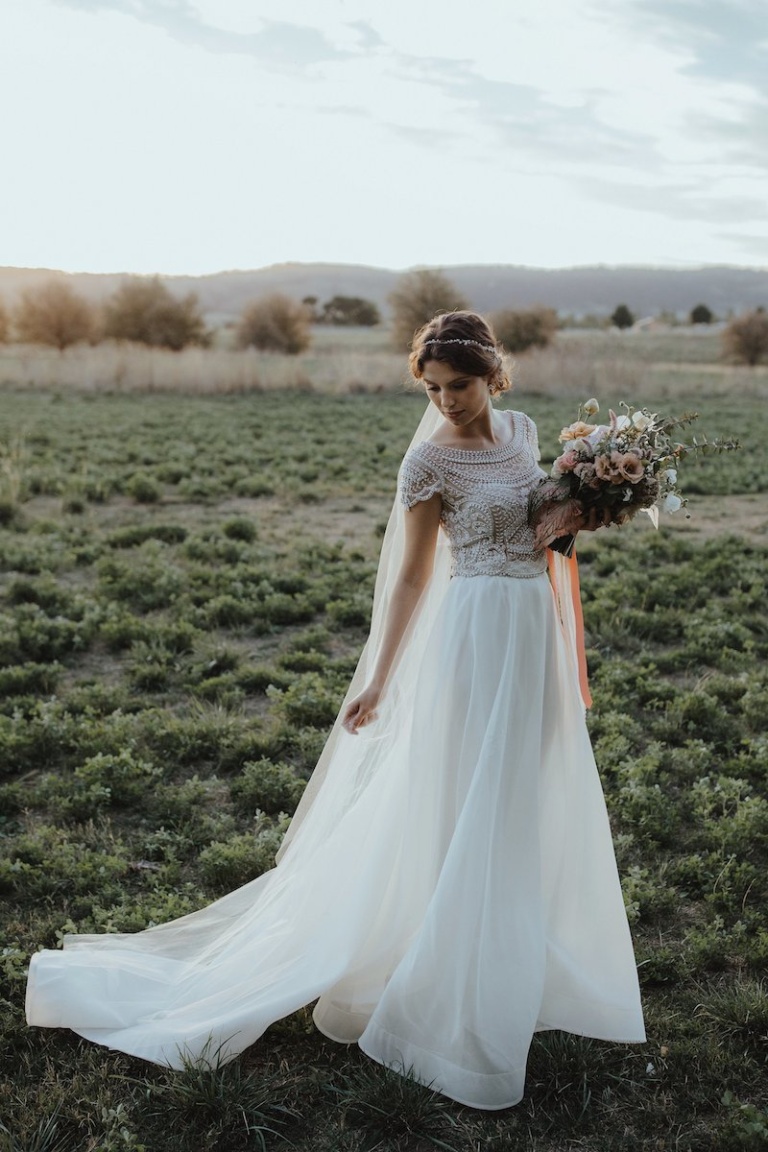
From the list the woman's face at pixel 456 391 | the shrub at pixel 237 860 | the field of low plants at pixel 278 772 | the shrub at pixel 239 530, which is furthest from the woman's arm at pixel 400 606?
the shrub at pixel 239 530

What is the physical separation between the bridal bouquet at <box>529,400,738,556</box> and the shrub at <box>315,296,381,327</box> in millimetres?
89826

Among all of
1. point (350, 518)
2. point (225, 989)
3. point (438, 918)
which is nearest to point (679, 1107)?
point (438, 918)

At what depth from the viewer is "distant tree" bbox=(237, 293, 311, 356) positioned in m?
44.6

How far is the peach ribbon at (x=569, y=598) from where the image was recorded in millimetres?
4023

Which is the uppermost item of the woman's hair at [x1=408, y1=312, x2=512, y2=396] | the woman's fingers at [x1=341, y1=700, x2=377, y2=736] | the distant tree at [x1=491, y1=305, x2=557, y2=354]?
the distant tree at [x1=491, y1=305, x2=557, y2=354]

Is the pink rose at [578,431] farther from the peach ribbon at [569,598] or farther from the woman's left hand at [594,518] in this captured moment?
the peach ribbon at [569,598]

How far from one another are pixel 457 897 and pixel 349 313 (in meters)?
91.3

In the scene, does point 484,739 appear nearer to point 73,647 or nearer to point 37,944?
point 37,944

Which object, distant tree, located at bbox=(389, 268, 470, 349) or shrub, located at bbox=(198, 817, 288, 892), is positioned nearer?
shrub, located at bbox=(198, 817, 288, 892)

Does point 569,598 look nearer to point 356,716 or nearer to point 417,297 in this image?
point 356,716

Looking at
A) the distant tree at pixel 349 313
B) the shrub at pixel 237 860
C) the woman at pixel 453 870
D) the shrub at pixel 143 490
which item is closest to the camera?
the woman at pixel 453 870

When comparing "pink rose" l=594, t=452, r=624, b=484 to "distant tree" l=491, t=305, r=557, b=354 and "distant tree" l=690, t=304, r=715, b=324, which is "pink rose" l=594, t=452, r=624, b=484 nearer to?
"distant tree" l=491, t=305, r=557, b=354

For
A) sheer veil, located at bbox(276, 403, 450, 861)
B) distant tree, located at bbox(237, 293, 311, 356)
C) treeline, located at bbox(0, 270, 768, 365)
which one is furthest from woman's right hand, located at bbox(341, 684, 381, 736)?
distant tree, located at bbox(237, 293, 311, 356)

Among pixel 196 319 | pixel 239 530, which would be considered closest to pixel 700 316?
pixel 196 319
